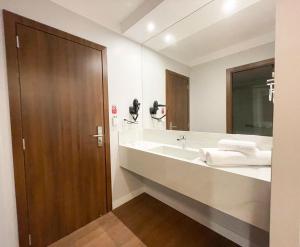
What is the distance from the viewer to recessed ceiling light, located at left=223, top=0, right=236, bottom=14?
1445 millimetres

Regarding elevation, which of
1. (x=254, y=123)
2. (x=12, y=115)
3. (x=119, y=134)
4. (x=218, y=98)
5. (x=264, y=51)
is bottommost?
(x=119, y=134)

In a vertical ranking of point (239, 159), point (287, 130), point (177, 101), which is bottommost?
point (239, 159)

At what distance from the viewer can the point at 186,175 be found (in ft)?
4.56

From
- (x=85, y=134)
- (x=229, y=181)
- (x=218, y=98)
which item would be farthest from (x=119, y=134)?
(x=229, y=181)

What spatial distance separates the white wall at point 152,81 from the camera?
7.55 ft

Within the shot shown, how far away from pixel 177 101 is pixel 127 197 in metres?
1.54

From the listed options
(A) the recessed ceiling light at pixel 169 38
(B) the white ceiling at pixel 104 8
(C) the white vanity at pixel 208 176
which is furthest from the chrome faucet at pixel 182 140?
(B) the white ceiling at pixel 104 8

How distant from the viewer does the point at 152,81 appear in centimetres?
239

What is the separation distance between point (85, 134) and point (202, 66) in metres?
1.55

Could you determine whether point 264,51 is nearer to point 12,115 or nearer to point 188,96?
point 188,96

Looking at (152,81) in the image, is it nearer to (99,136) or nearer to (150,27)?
(150,27)

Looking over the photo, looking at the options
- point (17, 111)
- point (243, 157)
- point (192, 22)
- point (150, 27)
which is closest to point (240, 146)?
point (243, 157)

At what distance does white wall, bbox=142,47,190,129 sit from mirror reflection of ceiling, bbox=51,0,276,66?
249 millimetres

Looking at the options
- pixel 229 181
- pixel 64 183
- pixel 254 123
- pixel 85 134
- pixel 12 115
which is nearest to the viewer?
pixel 229 181
